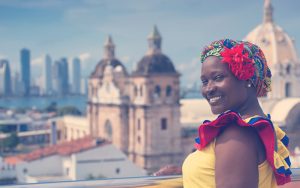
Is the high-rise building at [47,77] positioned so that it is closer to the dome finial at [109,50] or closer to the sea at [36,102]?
the sea at [36,102]

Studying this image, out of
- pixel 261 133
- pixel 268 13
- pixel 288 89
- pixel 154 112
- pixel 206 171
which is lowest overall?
A: pixel 154 112

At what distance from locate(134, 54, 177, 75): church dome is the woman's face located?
71.8 feet

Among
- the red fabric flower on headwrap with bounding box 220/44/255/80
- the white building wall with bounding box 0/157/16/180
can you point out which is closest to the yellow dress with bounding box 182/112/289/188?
the red fabric flower on headwrap with bounding box 220/44/255/80

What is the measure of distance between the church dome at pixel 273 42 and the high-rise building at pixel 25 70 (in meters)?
66.5

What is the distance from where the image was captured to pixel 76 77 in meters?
99.6

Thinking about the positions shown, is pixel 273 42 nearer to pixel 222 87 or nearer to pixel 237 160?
pixel 222 87

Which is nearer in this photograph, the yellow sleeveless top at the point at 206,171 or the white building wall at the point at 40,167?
the yellow sleeveless top at the point at 206,171

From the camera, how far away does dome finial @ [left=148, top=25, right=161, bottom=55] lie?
24141mm

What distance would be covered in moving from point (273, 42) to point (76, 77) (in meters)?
73.9

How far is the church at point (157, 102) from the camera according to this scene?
2392cm

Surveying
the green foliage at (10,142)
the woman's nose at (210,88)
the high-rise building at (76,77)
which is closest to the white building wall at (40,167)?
the green foliage at (10,142)

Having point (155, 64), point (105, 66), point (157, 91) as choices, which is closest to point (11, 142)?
point (105, 66)

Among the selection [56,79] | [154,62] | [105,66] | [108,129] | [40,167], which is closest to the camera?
[40,167]

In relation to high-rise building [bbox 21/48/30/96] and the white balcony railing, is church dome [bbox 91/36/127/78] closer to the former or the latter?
the white balcony railing
